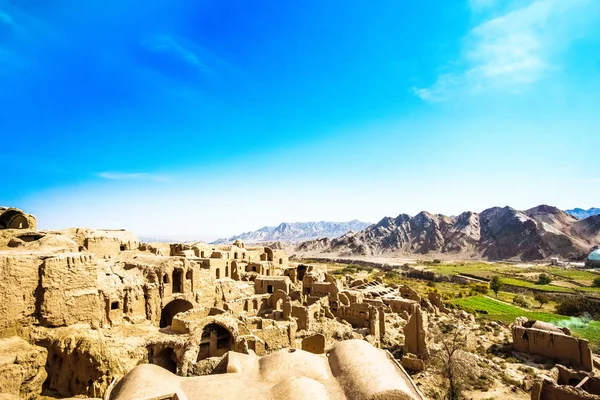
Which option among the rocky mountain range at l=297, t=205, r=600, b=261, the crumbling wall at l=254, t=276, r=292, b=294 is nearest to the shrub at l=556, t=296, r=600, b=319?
the crumbling wall at l=254, t=276, r=292, b=294

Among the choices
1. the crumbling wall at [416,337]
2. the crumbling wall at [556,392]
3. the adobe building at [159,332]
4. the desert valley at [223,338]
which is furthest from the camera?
the crumbling wall at [416,337]

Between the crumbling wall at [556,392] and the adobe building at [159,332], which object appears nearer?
the adobe building at [159,332]

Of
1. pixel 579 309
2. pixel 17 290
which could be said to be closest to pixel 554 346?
pixel 579 309

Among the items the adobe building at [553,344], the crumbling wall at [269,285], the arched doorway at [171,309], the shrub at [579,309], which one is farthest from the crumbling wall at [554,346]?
the arched doorway at [171,309]

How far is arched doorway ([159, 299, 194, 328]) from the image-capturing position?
22.2 meters

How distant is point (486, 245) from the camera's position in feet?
514

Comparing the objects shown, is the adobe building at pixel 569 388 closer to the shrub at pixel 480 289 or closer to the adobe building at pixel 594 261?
the shrub at pixel 480 289

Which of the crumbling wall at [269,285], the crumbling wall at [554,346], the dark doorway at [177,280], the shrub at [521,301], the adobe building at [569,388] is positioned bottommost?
the shrub at [521,301]

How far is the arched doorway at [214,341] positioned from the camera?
53.7 ft

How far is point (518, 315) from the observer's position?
40.4 meters

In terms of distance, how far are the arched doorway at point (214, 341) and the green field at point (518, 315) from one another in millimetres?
31807

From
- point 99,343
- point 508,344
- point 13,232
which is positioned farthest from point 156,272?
point 508,344

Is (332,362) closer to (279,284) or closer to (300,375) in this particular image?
(300,375)

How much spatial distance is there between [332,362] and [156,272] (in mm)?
15464
